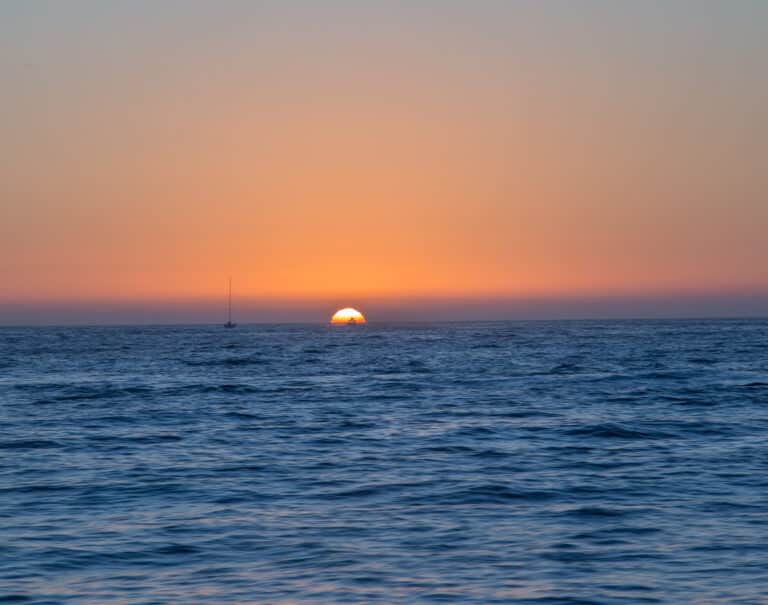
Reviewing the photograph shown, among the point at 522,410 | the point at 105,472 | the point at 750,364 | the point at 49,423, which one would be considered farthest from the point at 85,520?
the point at 750,364

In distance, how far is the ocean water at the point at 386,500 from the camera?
40.4 feet

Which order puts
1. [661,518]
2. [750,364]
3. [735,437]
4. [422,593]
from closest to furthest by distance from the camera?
[422,593] → [661,518] → [735,437] → [750,364]

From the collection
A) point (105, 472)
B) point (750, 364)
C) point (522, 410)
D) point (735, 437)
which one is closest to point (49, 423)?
point (105, 472)

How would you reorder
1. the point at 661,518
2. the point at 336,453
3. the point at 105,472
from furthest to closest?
the point at 336,453
the point at 105,472
the point at 661,518

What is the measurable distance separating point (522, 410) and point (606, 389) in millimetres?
10843

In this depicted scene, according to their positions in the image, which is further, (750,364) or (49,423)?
(750,364)

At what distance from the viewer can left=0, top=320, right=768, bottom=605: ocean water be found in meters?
12.3

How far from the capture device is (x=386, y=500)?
57.9ft

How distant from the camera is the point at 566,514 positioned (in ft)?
53.9

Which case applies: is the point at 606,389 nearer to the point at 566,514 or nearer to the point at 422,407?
the point at 422,407

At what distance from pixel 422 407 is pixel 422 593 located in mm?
24599

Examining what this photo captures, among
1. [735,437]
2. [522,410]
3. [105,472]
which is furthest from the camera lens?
[522,410]

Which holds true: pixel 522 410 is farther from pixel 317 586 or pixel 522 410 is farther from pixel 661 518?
pixel 317 586

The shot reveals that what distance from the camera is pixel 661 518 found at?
1606cm
